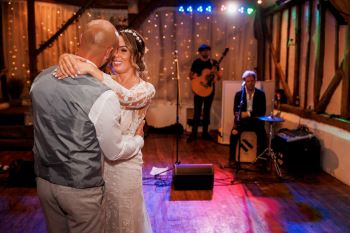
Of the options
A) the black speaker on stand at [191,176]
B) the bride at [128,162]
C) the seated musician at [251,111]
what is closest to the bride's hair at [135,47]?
the bride at [128,162]

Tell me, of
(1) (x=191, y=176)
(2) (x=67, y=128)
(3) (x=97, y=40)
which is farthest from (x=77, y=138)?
(1) (x=191, y=176)

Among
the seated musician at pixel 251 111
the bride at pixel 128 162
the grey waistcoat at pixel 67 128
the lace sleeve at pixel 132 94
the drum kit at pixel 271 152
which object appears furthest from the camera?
the seated musician at pixel 251 111

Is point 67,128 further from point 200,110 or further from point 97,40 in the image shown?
point 200,110

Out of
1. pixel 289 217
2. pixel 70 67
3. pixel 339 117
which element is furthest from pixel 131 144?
pixel 339 117

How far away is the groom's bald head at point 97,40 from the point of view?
165 cm

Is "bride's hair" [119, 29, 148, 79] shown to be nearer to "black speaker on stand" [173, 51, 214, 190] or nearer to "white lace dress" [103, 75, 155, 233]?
"white lace dress" [103, 75, 155, 233]

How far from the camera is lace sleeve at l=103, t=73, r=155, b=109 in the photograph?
193 cm

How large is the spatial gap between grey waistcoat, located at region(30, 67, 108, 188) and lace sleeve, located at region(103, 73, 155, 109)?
29 cm

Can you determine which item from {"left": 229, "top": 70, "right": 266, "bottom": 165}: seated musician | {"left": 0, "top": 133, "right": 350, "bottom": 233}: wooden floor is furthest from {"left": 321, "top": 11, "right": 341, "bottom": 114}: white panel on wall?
{"left": 0, "top": 133, "right": 350, "bottom": 233}: wooden floor

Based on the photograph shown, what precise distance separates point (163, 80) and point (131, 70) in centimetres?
631

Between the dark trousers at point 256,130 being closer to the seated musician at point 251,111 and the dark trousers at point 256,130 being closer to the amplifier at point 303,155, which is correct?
the seated musician at point 251,111

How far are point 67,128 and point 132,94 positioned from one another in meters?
0.56

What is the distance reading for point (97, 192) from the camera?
1.72 m

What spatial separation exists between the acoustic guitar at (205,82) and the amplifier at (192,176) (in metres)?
3.11
